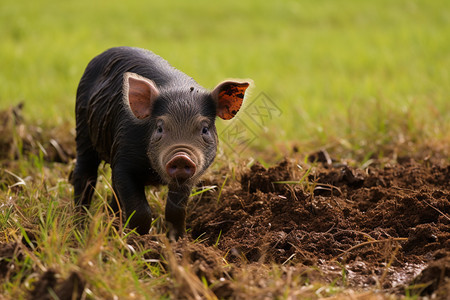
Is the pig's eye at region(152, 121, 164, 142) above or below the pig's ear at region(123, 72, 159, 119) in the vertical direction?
below

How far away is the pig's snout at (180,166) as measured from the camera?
12.6ft

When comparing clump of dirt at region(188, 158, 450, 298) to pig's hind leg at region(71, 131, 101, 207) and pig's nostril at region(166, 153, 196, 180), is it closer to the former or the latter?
pig's nostril at region(166, 153, 196, 180)

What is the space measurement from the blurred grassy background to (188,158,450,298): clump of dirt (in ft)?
2.90

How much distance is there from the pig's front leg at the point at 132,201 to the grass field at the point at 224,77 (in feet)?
0.74

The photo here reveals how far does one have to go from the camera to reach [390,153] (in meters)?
6.65

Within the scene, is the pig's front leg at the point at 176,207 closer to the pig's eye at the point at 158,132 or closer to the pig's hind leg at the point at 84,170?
the pig's eye at the point at 158,132

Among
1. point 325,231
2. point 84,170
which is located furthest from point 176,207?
point 84,170

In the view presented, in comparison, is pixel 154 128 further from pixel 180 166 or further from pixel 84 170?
pixel 84 170

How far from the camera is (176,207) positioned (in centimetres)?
446

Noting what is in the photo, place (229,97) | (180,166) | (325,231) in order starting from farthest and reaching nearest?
(229,97), (325,231), (180,166)

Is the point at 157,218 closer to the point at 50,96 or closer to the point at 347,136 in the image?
the point at 347,136

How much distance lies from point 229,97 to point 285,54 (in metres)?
8.66

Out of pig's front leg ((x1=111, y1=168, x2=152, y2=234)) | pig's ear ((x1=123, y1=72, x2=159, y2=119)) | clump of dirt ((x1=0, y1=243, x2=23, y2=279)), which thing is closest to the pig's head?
pig's ear ((x1=123, y1=72, x2=159, y2=119))

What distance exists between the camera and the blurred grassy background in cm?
795
